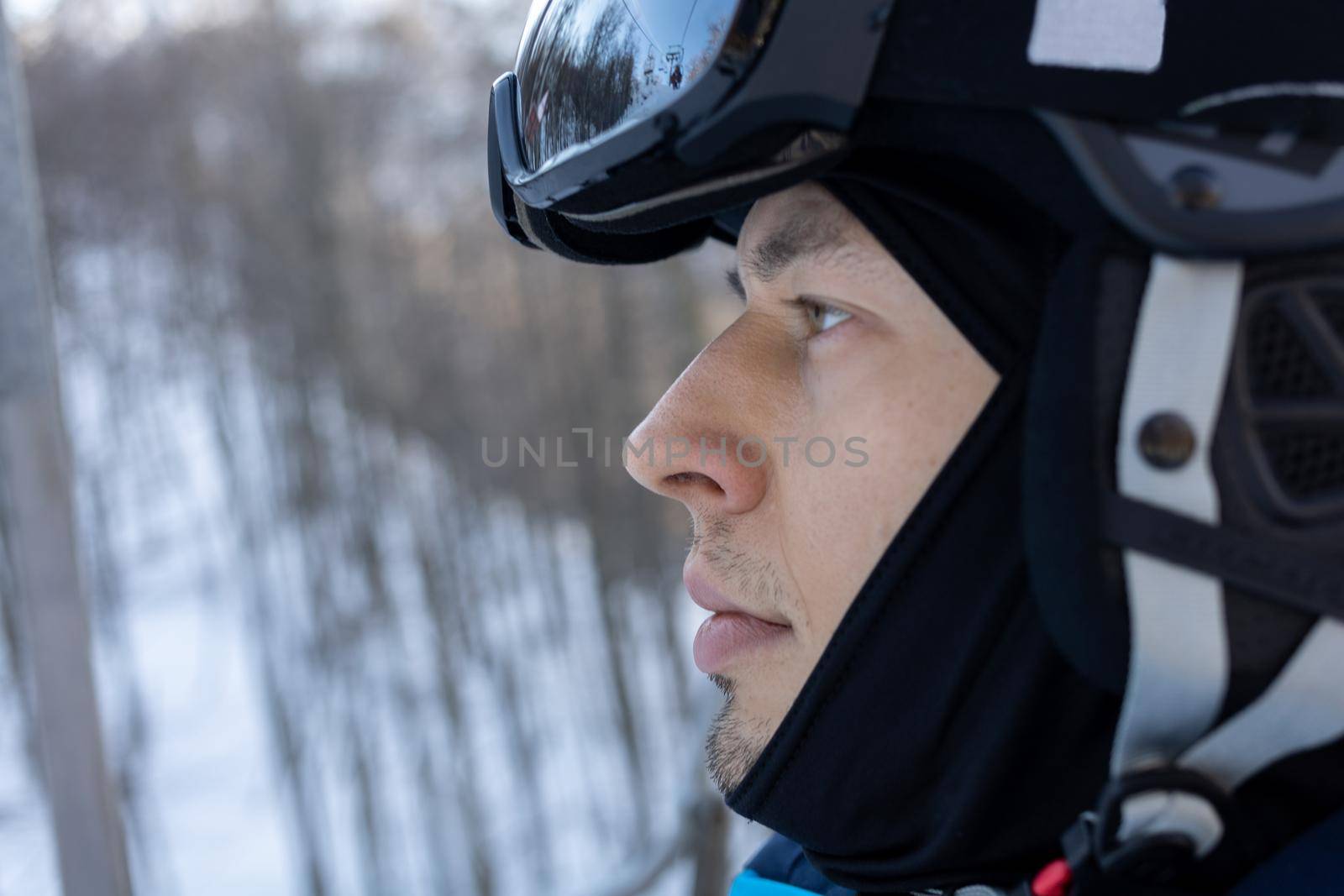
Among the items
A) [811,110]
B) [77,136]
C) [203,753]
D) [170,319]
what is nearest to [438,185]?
[170,319]

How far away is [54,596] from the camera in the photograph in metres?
1.64

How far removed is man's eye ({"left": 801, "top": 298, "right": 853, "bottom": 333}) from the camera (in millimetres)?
974

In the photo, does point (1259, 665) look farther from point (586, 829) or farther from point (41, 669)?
point (586, 829)

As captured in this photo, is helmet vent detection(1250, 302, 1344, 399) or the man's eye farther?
the man's eye

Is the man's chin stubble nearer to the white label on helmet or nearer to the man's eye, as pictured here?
the man's eye

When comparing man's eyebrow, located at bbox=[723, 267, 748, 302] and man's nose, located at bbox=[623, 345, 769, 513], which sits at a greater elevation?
man's eyebrow, located at bbox=[723, 267, 748, 302]

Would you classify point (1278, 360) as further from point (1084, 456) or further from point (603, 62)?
point (603, 62)

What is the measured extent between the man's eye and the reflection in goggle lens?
0.72 ft

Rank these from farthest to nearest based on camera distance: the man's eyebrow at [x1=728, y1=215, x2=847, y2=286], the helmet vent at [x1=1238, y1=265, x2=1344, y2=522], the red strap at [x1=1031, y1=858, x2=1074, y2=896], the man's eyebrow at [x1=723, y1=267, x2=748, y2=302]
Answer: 1. the man's eyebrow at [x1=723, y1=267, x2=748, y2=302]
2. the man's eyebrow at [x1=728, y1=215, x2=847, y2=286]
3. the red strap at [x1=1031, y1=858, x2=1074, y2=896]
4. the helmet vent at [x1=1238, y1=265, x2=1344, y2=522]

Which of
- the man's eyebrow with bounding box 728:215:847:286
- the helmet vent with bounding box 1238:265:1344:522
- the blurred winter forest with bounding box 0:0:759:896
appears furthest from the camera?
the blurred winter forest with bounding box 0:0:759:896

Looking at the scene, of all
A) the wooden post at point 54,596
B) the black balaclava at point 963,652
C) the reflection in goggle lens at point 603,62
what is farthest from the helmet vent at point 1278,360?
the wooden post at point 54,596

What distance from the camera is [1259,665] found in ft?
2.39

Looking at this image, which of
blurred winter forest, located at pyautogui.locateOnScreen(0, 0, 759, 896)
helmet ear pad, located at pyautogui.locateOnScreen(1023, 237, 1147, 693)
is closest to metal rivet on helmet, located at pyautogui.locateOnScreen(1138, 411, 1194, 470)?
helmet ear pad, located at pyautogui.locateOnScreen(1023, 237, 1147, 693)

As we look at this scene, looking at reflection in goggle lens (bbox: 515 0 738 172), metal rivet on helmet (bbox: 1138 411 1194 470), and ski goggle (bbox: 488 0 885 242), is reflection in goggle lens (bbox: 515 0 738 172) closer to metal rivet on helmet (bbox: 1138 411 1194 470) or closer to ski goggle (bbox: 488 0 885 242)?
ski goggle (bbox: 488 0 885 242)
